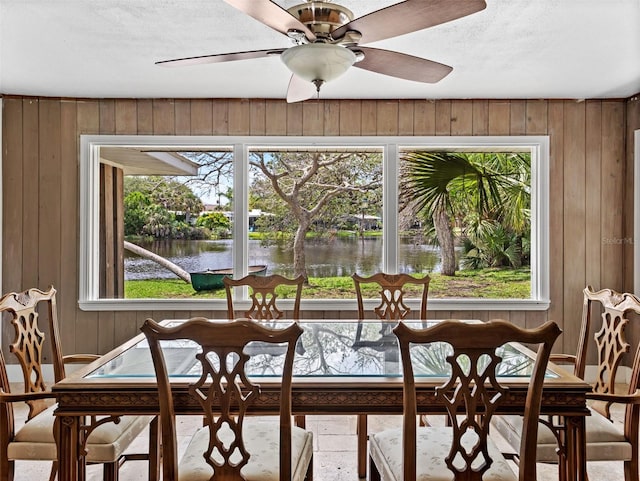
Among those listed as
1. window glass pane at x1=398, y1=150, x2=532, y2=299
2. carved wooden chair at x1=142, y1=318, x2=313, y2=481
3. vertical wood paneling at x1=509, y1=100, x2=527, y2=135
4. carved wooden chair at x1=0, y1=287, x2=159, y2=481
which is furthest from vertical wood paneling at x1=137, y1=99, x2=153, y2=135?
vertical wood paneling at x1=509, y1=100, x2=527, y2=135

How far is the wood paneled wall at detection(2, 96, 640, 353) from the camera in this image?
3.80m

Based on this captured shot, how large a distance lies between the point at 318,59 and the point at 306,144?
2170 millimetres

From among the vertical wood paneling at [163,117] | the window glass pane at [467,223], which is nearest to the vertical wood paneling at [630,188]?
the window glass pane at [467,223]

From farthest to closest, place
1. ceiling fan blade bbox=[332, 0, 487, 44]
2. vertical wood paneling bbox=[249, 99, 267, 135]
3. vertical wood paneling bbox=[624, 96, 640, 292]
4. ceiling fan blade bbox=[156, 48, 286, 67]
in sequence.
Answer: vertical wood paneling bbox=[249, 99, 267, 135]
vertical wood paneling bbox=[624, 96, 640, 292]
ceiling fan blade bbox=[156, 48, 286, 67]
ceiling fan blade bbox=[332, 0, 487, 44]

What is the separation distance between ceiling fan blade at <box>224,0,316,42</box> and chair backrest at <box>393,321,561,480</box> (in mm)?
1109

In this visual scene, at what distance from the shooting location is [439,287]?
3984 mm

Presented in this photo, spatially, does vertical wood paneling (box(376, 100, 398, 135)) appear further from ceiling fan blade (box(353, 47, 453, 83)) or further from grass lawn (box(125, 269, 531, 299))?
ceiling fan blade (box(353, 47, 453, 83))

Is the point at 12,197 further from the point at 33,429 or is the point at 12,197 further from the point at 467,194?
the point at 467,194

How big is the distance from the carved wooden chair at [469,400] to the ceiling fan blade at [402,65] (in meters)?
Answer: 1.17

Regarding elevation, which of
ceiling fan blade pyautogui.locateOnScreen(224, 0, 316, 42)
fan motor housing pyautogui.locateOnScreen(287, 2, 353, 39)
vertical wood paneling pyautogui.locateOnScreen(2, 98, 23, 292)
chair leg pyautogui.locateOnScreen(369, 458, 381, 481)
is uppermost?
fan motor housing pyautogui.locateOnScreen(287, 2, 353, 39)

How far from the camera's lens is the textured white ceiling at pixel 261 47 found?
233 centimetres

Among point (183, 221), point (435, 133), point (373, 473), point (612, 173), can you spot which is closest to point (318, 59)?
point (373, 473)

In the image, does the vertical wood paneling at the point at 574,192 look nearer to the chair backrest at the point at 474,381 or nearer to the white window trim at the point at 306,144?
the white window trim at the point at 306,144

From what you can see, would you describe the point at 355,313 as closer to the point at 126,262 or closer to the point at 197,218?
the point at 197,218
